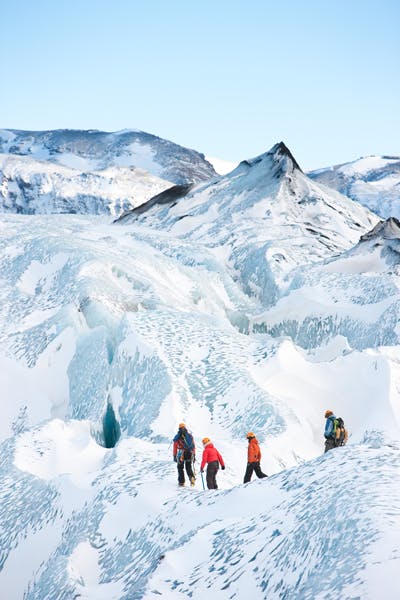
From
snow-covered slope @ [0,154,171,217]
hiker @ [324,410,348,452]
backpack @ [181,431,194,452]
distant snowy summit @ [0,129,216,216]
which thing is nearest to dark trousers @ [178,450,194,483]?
backpack @ [181,431,194,452]

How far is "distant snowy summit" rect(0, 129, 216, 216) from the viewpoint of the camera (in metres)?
124

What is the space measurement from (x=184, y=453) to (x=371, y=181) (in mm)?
160370

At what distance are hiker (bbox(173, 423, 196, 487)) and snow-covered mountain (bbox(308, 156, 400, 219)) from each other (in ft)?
375

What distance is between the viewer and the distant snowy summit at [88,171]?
123625 mm

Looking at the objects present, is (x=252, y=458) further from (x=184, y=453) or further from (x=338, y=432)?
(x=338, y=432)

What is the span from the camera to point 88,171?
134375mm

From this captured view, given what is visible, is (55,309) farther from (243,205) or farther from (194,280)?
(243,205)

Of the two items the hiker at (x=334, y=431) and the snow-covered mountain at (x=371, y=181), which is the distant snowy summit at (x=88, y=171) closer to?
the snow-covered mountain at (x=371, y=181)

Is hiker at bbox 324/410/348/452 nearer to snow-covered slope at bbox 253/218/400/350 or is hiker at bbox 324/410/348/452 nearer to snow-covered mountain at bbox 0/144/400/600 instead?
snow-covered mountain at bbox 0/144/400/600

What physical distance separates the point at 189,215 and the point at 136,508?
4740 centimetres

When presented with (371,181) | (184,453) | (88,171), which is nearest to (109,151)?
(88,171)

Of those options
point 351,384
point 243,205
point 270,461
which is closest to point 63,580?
point 270,461

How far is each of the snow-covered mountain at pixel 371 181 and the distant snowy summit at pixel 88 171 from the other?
32.0m

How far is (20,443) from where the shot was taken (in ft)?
76.8
